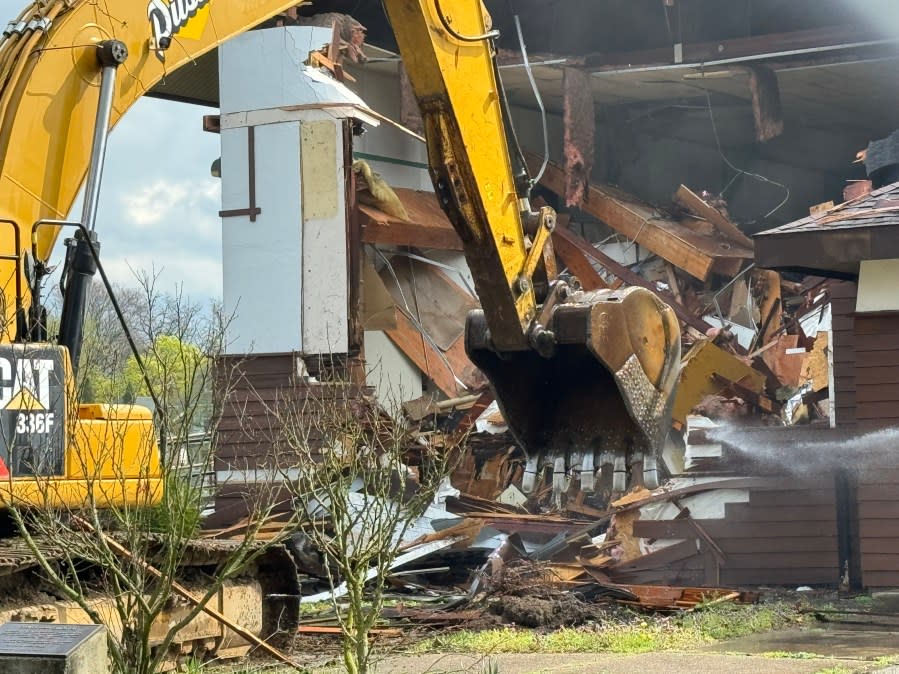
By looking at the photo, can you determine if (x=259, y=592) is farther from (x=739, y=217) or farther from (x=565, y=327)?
(x=739, y=217)

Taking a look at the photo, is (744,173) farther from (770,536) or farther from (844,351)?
(770,536)

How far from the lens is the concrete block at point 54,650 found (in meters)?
6.12

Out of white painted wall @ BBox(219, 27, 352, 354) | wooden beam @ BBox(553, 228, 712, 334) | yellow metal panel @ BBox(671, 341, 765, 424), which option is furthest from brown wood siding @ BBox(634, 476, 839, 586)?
white painted wall @ BBox(219, 27, 352, 354)

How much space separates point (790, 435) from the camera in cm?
1437

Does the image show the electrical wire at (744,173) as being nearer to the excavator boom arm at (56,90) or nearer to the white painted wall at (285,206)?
the white painted wall at (285,206)

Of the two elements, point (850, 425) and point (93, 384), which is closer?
point (93, 384)

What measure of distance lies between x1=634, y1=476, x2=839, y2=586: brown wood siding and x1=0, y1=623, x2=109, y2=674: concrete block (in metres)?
8.89

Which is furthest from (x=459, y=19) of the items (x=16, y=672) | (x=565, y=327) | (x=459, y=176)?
(x=16, y=672)

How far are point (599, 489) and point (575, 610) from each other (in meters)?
1.75

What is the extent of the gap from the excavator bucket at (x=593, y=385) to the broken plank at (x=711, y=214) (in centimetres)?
1113

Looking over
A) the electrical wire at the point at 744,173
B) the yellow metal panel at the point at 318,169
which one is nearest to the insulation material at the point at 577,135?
the electrical wire at the point at 744,173

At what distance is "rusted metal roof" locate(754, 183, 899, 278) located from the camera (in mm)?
12875

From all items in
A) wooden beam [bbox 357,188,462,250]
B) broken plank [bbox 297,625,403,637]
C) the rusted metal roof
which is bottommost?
broken plank [bbox 297,625,403,637]

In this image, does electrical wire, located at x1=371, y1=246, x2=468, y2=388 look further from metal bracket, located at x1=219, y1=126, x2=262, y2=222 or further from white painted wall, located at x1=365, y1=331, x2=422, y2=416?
metal bracket, located at x1=219, y1=126, x2=262, y2=222
